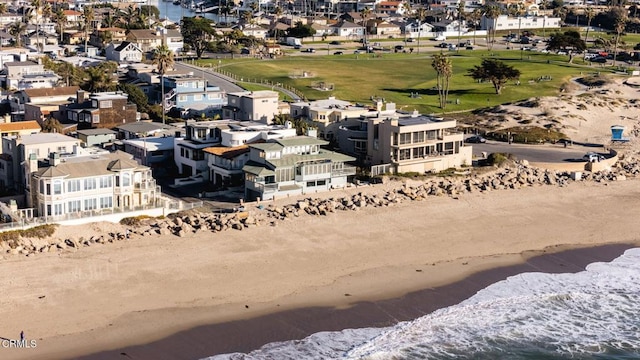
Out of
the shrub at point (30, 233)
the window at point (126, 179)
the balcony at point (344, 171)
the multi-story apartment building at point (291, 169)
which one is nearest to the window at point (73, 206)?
the shrub at point (30, 233)

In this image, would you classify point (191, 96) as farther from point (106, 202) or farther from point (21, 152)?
point (106, 202)

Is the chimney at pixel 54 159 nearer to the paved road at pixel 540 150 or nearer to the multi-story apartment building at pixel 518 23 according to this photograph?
the paved road at pixel 540 150

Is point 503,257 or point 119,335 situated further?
point 503,257

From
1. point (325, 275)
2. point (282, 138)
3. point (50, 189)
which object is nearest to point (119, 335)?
point (325, 275)

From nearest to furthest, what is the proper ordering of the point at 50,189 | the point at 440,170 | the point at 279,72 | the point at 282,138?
the point at 50,189, the point at 282,138, the point at 440,170, the point at 279,72

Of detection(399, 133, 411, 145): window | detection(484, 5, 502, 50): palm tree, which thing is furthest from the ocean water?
detection(484, 5, 502, 50): palm tree

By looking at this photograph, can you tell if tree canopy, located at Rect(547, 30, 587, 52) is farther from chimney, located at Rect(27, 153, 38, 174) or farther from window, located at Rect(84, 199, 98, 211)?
chimney, located at Rect(27, 153, 38, 174)

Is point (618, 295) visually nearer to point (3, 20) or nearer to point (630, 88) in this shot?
point (630, 88)
